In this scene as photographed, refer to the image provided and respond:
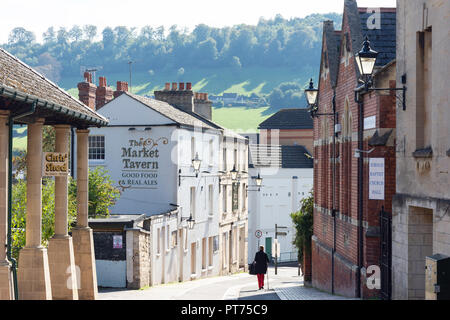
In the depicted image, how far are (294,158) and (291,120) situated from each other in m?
14.8

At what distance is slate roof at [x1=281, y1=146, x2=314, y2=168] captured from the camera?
67.4 meters

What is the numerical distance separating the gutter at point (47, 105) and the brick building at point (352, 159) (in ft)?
23.5

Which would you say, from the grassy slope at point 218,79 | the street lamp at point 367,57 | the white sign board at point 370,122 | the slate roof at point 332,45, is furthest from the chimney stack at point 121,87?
the grassy slope at point 218,79

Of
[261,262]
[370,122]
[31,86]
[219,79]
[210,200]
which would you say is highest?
[219,79]

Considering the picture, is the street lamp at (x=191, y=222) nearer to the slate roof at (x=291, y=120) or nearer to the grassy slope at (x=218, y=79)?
the slate roof at (x=291, y=120)

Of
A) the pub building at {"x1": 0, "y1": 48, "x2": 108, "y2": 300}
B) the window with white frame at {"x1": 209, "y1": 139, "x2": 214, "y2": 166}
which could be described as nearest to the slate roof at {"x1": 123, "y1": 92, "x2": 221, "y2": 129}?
the window with white frame at {"x1": 209, "y1": 139, "x2": 214, "y2": 166}

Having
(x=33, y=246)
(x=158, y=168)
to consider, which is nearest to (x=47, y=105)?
(x=33, y=246)

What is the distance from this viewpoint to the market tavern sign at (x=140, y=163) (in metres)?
38.3

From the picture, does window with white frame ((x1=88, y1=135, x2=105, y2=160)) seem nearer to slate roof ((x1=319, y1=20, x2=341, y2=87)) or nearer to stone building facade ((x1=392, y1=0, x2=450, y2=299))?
slate roof ((x1=319, y1=20, x2=341, y2=87))

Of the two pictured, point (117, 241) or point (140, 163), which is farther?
point (140, 163)

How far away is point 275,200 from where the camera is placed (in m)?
65.3

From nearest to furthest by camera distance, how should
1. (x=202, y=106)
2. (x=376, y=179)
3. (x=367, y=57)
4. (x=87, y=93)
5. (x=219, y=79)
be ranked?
(x=367, y=57) < (x=376, y=179) < (x=87, y=93) < (x=202, y=106) < (x=219, y=79)

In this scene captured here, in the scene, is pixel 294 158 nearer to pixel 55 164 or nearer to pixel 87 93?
pixel 87 93

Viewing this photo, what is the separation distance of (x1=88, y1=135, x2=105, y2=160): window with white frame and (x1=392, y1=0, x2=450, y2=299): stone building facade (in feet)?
81.5
